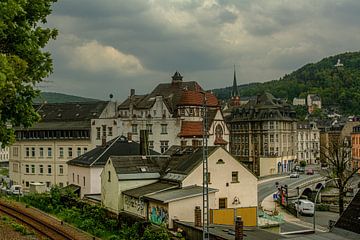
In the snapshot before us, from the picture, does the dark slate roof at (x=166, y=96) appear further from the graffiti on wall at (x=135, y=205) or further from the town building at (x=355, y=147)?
the town building at (x=355, y=147)

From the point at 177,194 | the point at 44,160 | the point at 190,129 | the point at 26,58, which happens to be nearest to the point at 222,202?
the point at 177,194

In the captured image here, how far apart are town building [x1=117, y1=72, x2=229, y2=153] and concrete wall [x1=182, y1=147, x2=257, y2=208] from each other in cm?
2538

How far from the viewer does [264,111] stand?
328 feet

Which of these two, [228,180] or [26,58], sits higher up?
[26,58]

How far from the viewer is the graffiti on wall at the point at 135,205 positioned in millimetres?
36125

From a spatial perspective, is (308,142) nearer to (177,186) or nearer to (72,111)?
(72,111)

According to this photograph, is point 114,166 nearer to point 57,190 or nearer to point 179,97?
point 57,190

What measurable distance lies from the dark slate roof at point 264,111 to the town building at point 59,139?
3530cm

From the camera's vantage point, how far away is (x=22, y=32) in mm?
16594

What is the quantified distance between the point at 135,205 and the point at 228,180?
258 inches

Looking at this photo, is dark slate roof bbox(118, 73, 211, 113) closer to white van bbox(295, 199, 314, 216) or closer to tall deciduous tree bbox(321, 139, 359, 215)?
tall deciduous tree bbox(321, 139, 359, 215)

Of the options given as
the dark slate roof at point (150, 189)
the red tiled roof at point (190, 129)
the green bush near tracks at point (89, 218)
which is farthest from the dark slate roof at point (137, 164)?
the red tiled roof at point (190, 129)

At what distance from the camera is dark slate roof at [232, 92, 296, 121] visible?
326ft

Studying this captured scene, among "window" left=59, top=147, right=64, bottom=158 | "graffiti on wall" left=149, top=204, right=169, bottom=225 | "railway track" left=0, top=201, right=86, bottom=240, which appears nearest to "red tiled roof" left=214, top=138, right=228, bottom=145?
"window" left=59, top=147, right=64, bottom=158
